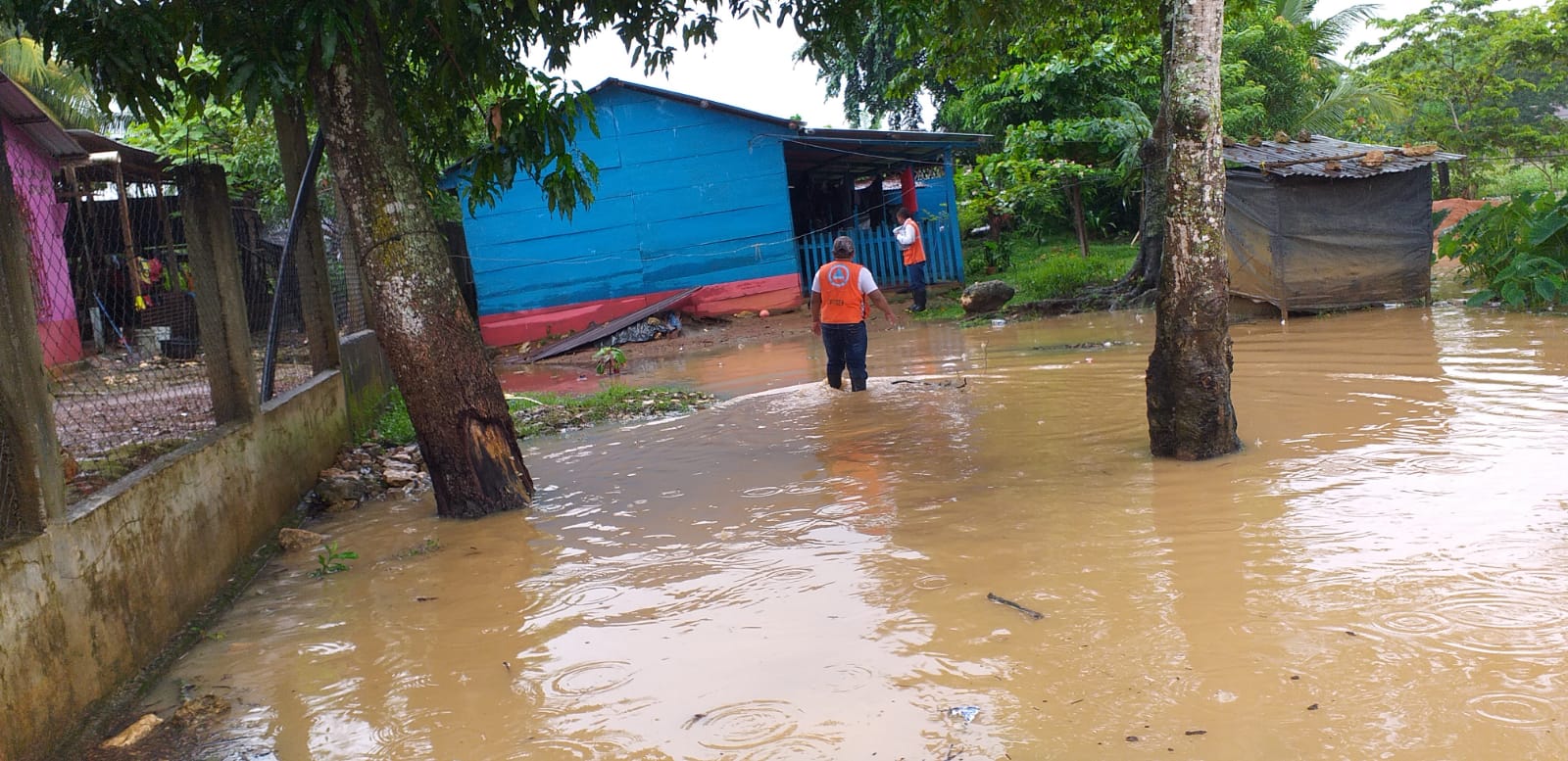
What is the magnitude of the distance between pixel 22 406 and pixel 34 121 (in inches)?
479

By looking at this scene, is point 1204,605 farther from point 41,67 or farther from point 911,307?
point 41,67

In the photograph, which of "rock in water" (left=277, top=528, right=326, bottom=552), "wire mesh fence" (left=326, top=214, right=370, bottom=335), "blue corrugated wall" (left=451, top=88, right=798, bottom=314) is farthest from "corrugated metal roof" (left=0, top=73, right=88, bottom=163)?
"rock in water" (left=277, top=528, right=326, bottom=552)

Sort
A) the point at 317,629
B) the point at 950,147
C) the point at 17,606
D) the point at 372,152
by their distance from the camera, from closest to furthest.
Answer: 1. the point at 17,606
2. the point at 317,629
3. the point at 372,152
4. the point at 950,147

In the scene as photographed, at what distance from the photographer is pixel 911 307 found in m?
18.6

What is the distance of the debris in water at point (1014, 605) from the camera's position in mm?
4109

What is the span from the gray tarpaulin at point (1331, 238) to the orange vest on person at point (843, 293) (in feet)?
19.1

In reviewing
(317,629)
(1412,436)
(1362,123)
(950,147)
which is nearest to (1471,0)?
(1362,123)

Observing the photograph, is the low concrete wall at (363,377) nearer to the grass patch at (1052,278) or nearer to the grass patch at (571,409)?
the grass patch at (571,409)

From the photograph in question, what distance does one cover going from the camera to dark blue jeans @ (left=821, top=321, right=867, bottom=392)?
10227 mm

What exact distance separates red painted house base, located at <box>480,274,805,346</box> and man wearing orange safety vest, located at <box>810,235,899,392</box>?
9068 mm

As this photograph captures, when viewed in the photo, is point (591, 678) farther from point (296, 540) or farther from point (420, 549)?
point (296, 540)

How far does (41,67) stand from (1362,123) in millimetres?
30827

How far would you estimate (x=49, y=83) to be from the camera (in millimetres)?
22562

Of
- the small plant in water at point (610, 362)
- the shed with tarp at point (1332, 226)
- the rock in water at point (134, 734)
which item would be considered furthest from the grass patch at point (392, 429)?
the shed with tarp at point (1332, 226)
